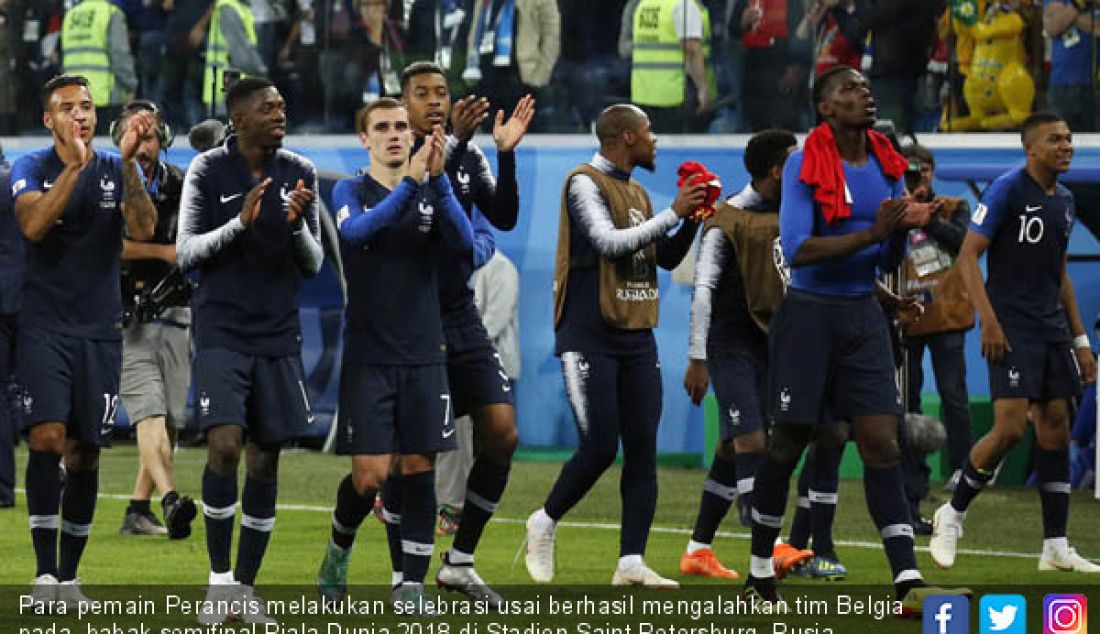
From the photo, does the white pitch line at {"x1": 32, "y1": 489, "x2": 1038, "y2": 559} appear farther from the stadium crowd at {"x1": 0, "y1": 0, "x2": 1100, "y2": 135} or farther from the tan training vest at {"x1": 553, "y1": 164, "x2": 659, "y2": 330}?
the stadium crowd at {"x1": 0, "y1": 0, "x2": 1100, "y2": 135}

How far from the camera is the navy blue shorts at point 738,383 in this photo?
39.3 feet

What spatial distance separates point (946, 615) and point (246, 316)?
2915 millimetres

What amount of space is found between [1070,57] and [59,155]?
10.5 meters

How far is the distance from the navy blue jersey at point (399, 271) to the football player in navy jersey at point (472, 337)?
34 cm

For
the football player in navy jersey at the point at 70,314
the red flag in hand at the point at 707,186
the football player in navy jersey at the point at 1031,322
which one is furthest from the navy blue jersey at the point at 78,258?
the football player in navy jersey at the point at 1031,322

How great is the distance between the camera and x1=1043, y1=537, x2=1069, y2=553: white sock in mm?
12297

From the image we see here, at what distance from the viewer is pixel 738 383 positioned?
12.0m

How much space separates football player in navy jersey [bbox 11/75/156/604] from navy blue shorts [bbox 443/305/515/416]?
1346 mm

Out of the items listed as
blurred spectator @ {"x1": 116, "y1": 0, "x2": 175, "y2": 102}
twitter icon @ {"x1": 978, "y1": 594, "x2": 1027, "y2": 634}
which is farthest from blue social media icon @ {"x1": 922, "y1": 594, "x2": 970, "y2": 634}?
blurred spectator @ {"x1": 116, "y1": 0, "x2": 175, "y2": 102}

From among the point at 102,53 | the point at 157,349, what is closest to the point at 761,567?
the point at 157,349

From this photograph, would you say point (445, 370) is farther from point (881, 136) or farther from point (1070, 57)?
point (1070, 57)

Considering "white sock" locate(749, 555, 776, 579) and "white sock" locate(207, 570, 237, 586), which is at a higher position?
"white sock" locate(207, 570, 237, 586)

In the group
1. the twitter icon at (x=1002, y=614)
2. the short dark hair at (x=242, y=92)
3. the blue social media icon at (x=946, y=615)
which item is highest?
the short dark hair at (x=242, y=92)

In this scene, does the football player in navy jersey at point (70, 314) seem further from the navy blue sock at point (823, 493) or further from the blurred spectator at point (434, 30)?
the blurred spectator at point (434, 30)
